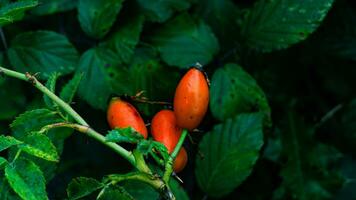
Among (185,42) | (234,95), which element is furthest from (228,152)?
(185,42)

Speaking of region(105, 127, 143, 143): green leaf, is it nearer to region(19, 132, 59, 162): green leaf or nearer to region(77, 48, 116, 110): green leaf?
region(19, 132, 59, 162): green leaf

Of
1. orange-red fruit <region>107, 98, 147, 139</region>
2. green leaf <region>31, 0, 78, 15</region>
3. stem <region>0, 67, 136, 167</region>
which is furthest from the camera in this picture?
green leaf <region>31, 0, 78, 15</region>

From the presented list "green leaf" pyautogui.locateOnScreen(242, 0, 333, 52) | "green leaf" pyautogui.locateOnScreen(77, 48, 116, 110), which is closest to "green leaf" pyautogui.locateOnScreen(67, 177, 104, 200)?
"green leaf" pyautogui.locateOnScreen(77, 48, 116, 110)

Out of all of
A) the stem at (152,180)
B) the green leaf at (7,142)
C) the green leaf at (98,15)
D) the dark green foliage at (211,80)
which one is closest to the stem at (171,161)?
the stem at (152,180)

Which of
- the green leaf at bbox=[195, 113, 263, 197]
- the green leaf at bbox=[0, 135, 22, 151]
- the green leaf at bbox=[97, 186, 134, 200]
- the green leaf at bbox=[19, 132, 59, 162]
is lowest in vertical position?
the green leaf at bbox=[195, 113, 263, 197]

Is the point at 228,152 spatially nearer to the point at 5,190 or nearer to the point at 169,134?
the point at 169,134

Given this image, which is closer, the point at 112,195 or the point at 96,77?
the point at 112,195
